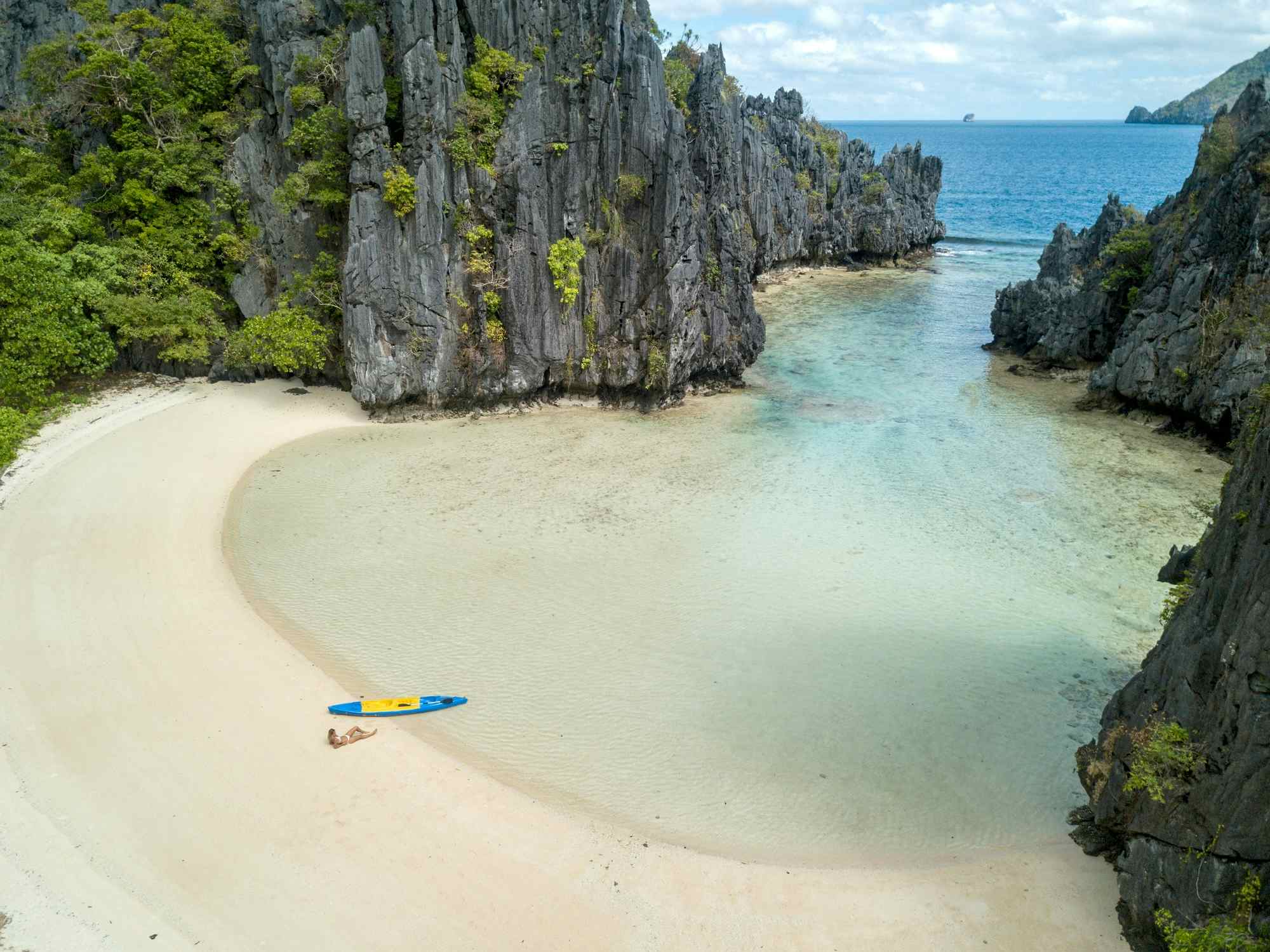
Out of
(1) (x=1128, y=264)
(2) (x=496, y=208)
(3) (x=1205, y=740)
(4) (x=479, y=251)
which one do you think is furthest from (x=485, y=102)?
(1) (x=1128, y=264)

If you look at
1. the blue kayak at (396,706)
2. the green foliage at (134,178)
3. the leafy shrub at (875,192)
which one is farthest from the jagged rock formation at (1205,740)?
the leafy shrub at (875,192)

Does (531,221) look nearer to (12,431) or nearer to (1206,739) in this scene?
(12,431)

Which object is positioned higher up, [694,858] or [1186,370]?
[1186,370]

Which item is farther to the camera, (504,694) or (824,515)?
(824,515)

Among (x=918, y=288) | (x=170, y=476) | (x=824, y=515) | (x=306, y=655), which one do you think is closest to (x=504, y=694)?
(x=306, y=655)

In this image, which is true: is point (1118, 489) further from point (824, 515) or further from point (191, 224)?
point (191, 224)

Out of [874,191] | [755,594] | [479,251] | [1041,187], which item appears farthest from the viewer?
[1041,187]
